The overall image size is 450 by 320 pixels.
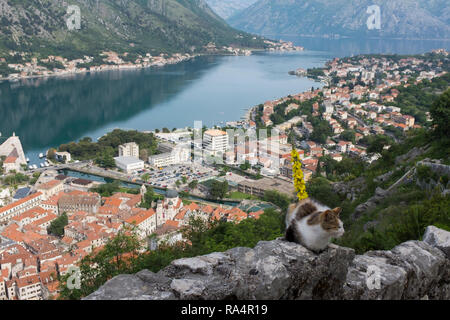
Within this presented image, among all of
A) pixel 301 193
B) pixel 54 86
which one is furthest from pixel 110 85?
pixel 301 193

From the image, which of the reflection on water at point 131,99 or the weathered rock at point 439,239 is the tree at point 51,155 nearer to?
the reflection on water at point 131,99

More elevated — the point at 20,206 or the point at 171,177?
the point at 20,206

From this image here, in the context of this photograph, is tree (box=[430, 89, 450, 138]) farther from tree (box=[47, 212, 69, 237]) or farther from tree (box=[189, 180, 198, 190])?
tree (box=[47, 212, 69, 237])

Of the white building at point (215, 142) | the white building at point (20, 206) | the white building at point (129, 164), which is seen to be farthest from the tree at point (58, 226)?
the white building at point (215, 142)

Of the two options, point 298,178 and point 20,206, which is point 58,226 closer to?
point 20,206

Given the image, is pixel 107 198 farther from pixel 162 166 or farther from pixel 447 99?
pixel 447 99

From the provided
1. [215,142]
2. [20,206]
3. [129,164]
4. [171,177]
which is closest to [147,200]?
[171,177]
